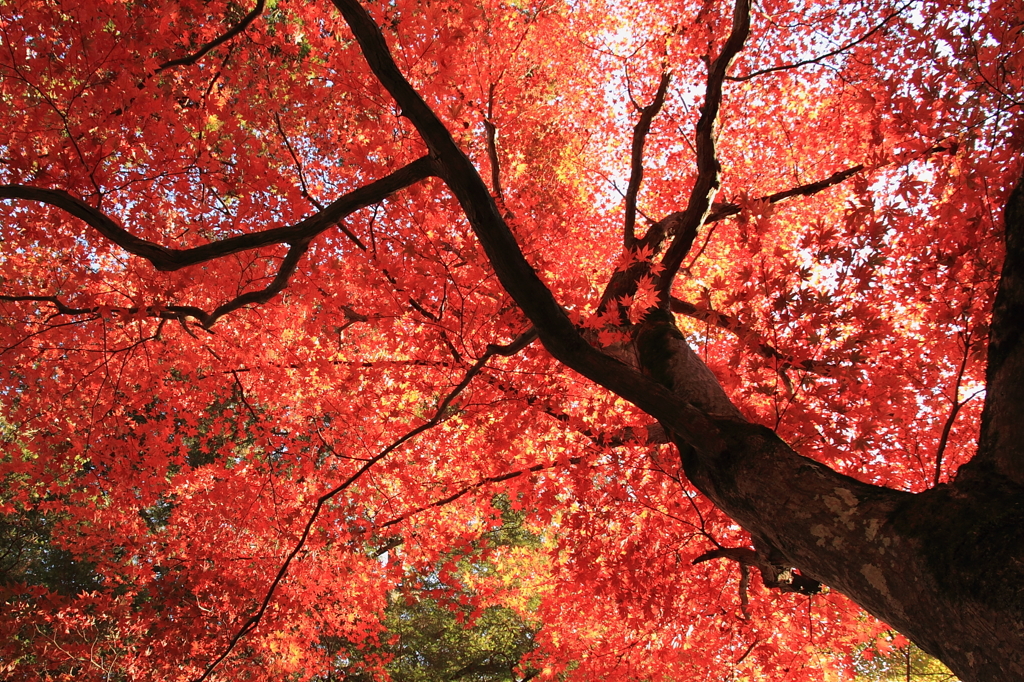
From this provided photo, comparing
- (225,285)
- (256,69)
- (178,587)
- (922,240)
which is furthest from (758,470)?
(178,587)

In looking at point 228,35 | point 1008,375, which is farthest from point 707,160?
point 228,35

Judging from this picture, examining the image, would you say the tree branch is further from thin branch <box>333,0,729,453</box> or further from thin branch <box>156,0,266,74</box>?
thin branch <box>156,0,266,74</box>

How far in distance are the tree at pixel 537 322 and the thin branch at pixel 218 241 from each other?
2 centimetres

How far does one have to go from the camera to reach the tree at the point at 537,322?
3164 mm

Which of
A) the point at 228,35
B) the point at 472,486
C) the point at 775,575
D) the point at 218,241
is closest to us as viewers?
the point at 218,241

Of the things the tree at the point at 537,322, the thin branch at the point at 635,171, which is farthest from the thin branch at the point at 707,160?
the thin branch at the point at 635,171

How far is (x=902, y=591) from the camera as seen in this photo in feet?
7.07

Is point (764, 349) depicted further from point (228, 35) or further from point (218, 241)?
point (228, 35)

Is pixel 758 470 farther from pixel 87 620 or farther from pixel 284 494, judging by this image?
pixel 87 620

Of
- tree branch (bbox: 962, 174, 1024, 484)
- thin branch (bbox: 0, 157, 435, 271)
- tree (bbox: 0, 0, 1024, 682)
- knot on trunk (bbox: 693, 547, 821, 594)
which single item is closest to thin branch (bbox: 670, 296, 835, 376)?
tree (bbox: 0, 0, 1024, 682)

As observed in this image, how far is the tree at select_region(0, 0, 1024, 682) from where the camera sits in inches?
125

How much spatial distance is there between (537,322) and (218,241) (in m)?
2.14

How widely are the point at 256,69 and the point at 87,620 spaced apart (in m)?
9.14

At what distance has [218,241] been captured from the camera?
11.4 ft
